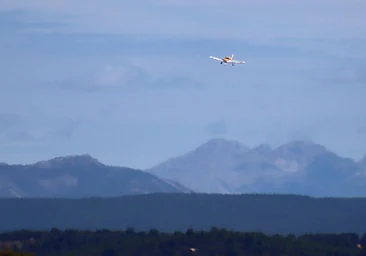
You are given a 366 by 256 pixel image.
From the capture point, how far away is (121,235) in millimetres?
163375

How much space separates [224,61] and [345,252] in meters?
44.4

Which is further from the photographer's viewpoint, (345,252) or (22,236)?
(22,236)

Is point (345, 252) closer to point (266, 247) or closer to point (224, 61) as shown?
point (266, 247)

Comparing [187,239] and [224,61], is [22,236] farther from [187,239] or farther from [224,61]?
[224,61]

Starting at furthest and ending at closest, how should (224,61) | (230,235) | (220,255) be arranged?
1. (230,235)
2. (220,255)
3. (224,61)

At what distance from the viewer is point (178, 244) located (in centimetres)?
15012

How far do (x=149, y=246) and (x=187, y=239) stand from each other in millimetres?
4126

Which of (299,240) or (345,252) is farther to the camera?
(299,240)

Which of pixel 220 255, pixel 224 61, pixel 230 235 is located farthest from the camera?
pixel 230 235

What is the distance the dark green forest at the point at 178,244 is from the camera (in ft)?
489

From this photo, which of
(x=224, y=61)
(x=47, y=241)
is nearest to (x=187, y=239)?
(x=47, y=241)

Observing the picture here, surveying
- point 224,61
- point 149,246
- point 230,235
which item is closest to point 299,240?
point 230,235

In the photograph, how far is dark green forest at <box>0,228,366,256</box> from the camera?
149m

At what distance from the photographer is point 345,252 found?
150 meters
